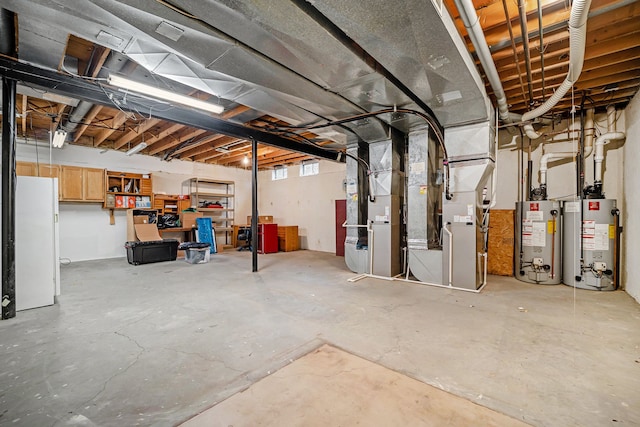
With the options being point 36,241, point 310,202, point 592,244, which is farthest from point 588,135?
point 36,241

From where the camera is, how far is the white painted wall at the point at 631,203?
3.52m

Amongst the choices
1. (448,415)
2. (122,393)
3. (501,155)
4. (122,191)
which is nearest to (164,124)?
(122,191)

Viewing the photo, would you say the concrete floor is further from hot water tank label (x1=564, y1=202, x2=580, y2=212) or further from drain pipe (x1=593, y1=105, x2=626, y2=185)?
drain pipe (x1=593, y1=105, x2=626, y2=185)

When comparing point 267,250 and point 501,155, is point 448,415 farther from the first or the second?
point 267,250

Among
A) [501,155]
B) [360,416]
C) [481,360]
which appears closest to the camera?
[360,416]

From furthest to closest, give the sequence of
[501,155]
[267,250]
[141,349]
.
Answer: [267,250] < [501,155] < [141,349]

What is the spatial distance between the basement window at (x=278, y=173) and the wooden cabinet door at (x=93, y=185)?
16.1 feet

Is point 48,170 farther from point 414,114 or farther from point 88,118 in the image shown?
point 414,114

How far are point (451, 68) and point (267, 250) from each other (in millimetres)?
6504

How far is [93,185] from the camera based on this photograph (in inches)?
255

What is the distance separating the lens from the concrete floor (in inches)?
61.4

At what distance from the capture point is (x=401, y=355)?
207cm

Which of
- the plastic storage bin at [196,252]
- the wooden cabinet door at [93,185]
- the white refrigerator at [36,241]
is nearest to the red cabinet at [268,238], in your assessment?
the plastic storage bin at [196,252]

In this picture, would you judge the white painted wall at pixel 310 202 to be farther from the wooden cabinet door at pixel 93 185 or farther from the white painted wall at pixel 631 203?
the white painted wall at pixel 631 203
